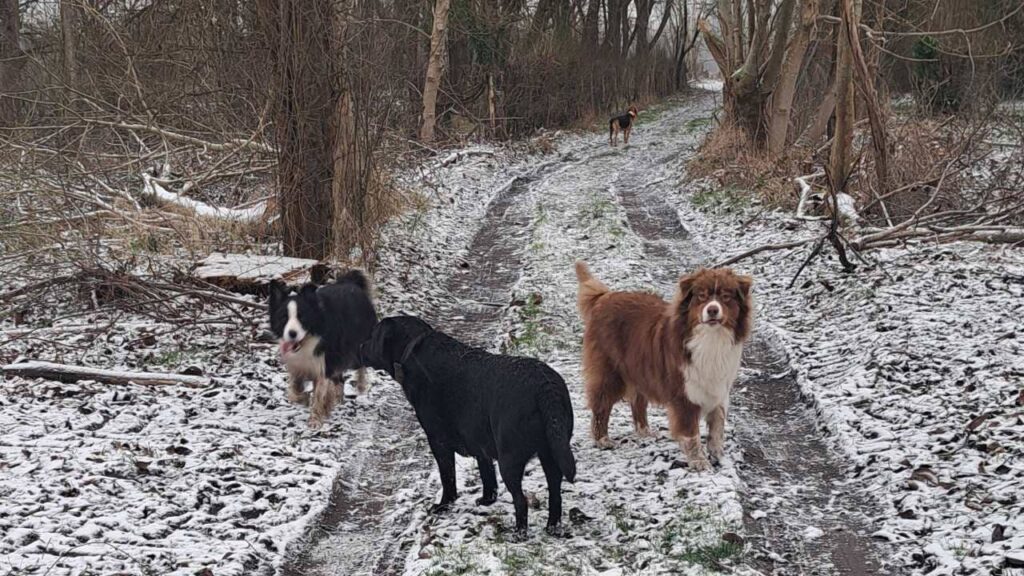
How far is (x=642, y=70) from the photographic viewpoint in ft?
137

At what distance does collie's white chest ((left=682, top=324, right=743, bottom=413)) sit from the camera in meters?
5.93

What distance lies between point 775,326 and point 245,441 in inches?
227

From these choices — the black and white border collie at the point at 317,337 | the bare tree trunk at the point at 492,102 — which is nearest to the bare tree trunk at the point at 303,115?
the black and white border collie at the point at 317,337

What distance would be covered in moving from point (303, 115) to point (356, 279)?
3.51 metres

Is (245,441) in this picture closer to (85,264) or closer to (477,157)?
(85,264)

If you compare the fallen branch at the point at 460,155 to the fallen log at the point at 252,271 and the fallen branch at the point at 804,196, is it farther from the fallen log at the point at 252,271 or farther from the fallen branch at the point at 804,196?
the fallen log at the point at 252,271

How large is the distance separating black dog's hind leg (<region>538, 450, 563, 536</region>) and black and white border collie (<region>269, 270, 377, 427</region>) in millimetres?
2699

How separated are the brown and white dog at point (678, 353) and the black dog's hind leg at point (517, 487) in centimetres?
154

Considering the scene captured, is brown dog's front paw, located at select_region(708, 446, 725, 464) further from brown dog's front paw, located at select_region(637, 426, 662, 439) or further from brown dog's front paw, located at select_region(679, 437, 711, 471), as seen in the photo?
brown dog's front paw, located at select_region(637, 426, 662, 439)

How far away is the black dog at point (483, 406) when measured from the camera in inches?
195

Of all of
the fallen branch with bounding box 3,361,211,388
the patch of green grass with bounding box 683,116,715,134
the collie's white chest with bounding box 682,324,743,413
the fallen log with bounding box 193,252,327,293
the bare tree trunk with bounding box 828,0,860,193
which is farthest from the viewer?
the patch of green grass with bounding box 683,116,715,134

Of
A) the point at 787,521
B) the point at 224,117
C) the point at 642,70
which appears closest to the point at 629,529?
the point at 787,521

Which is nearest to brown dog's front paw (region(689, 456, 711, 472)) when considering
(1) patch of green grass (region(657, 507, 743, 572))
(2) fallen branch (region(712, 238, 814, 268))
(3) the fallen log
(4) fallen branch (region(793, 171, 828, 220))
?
(1) patch of green grass (region(657, 507, 743, 572))

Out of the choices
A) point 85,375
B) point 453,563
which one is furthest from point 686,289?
point 85,375
